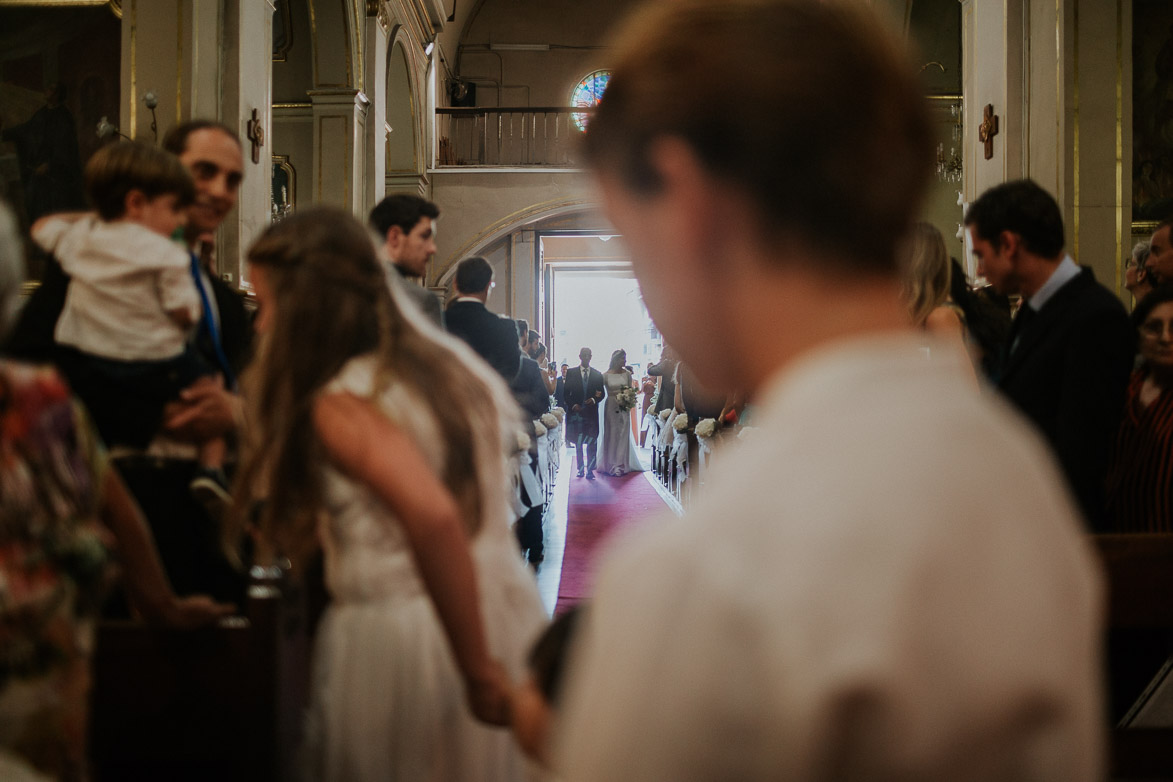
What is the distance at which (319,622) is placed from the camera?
1802mm

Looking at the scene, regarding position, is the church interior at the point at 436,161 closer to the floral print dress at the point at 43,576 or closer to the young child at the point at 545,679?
the floral print dress at the point at 43,576

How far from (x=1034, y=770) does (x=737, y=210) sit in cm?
35

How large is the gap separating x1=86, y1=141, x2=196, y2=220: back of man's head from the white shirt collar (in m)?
2.53

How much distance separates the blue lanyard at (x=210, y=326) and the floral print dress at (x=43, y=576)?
159 cm

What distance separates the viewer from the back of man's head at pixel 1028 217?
2957 millimetres

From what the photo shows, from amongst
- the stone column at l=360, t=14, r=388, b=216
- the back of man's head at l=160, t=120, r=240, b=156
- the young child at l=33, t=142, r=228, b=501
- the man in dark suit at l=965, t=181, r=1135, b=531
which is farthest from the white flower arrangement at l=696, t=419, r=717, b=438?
the stone column at l=360, t=14, r=388, b=216

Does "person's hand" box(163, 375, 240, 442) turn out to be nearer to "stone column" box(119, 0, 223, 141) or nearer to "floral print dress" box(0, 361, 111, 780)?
"floral print dress" box(0, 361, 111, 780)

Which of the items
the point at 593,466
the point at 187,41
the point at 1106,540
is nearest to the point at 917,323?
the point at 1106,540

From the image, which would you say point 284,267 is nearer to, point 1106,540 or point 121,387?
point 121,387

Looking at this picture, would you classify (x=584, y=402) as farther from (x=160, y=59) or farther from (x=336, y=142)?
(x=160, y=59)

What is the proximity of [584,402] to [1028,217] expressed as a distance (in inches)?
461

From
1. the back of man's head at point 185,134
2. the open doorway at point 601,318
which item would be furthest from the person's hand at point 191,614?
the open doorway at point 601,318

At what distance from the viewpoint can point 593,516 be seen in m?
10.5

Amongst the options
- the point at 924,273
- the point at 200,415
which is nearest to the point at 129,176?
the point at 200,415
